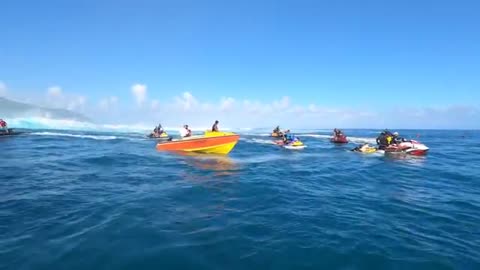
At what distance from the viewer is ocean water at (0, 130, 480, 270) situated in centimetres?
579

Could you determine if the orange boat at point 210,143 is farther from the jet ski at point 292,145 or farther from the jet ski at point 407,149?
the jet ski at point 407,149

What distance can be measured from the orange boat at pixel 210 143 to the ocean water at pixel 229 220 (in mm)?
7474

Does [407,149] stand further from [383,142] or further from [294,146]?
[294,146]

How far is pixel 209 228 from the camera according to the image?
23.9ft

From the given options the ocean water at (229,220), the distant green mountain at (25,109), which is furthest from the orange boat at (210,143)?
the distant green mountain at (25,109)

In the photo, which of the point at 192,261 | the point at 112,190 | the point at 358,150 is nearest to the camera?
the point at 192,261

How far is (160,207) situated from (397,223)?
673 centimetres

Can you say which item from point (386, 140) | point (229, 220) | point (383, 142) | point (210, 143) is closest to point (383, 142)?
point (383, 142)

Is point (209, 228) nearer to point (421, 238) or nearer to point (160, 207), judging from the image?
point (160, 207)

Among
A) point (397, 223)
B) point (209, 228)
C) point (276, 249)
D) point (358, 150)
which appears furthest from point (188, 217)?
point (358, 150)

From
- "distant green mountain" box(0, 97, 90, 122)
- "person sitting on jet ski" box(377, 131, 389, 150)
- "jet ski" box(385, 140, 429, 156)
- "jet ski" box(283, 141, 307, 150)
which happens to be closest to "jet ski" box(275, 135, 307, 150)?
"jet ski" box(283, 141, 307, 150)

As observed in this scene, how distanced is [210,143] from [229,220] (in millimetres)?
14956

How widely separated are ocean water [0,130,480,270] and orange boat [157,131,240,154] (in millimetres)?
7474

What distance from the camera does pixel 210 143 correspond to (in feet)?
74.5
